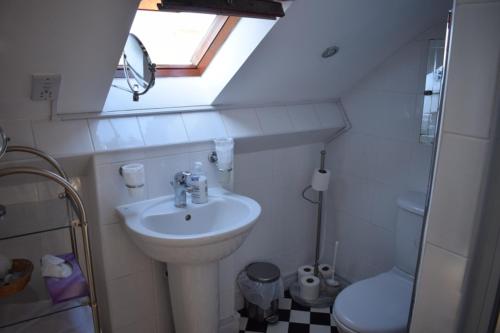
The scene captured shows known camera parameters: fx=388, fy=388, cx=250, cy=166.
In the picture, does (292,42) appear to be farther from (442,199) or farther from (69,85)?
(442,199)

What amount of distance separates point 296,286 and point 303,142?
3.12 feet

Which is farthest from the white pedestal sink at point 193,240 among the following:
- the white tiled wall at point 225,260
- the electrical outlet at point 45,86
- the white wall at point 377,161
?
the white wall at point 377,161

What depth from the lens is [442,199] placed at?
81cm

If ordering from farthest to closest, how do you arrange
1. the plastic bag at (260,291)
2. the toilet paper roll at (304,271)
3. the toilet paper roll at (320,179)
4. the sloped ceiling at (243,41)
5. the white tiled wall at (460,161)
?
the toilet paper roll at (304,271), the toilet paper roll at (320,179), the plastic bag at (260,291), the sloped ceiling at (243,41), the white tiled wall at (460,161)

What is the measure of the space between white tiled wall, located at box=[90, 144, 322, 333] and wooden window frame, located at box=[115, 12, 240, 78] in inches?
15.3

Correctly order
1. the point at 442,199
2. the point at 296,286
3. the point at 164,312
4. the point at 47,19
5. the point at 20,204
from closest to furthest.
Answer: the point at 442,199 → the point at 47,19 → the point at 20,204 → the point at 164,312 → the point at 296,286

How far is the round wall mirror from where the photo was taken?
4.75 feet

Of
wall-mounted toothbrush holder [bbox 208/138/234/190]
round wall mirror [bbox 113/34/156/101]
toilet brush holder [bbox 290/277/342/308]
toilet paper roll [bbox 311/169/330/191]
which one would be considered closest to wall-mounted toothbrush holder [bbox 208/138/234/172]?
wall-mounted toothbrush holder [bbox 208/138/234/190]

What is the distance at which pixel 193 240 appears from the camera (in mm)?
1431

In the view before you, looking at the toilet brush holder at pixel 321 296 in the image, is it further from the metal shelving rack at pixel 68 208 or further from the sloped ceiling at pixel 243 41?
the metal shelving rack at pixel 68 208

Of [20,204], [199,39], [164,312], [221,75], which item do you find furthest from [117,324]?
[199,39]

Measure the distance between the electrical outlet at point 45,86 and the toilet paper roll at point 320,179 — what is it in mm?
1479

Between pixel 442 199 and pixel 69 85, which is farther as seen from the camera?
pixel 69 85

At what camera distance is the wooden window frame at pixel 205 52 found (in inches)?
66.9
